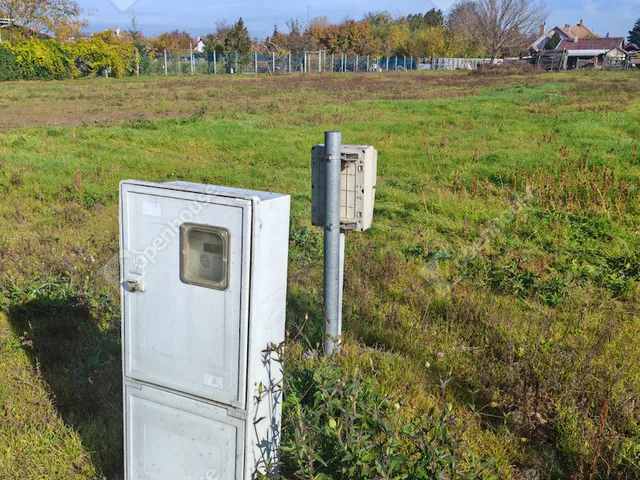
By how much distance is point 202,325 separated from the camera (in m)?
2.36

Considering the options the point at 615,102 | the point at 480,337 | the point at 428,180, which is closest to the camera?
the point at 480,337

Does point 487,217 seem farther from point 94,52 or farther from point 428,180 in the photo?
point 94,52

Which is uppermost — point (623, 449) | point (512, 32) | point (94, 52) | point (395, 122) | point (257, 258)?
point (512, 32)

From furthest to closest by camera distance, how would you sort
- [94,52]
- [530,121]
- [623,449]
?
[94,52] < [530,121] < [623,449]

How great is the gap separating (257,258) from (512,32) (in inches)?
2351

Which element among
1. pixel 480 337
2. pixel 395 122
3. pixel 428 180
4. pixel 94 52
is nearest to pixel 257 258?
pixel 480 337

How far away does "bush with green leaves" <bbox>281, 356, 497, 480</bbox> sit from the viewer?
218 cm

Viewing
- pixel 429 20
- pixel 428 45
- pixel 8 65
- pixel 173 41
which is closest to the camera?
pixel 8 65

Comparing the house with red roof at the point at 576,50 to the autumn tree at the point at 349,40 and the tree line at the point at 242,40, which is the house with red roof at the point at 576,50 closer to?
the tree line at the point at 242,40

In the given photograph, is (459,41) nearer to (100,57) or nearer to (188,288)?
(100,57)

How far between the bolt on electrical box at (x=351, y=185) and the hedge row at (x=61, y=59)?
36.8 metres

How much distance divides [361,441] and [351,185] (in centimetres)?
144

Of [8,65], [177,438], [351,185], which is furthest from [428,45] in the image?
[177,438]

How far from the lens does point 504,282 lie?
4.82 metres
